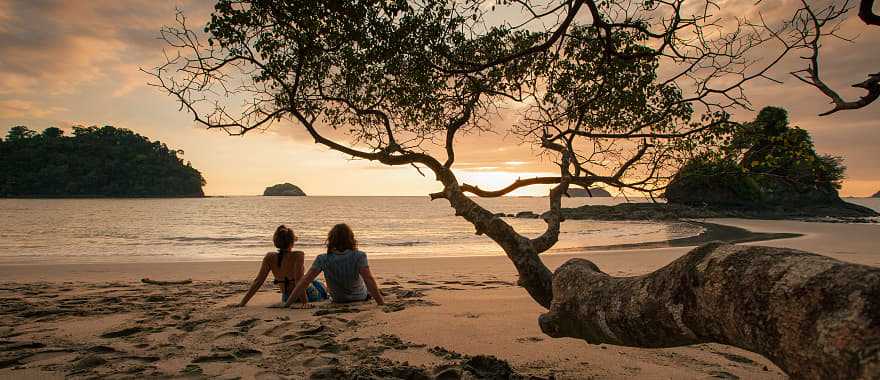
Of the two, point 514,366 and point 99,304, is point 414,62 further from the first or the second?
point 99,304

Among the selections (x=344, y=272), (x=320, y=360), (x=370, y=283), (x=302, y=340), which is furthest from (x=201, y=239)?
(x=320, y=360)

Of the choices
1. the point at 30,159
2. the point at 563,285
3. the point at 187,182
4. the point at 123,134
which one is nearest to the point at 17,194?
the point at 30,159

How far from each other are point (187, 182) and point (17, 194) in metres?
41.8

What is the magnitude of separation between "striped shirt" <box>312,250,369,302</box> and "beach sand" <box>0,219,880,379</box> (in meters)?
0.28

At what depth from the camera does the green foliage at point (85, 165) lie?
125875 millimetres

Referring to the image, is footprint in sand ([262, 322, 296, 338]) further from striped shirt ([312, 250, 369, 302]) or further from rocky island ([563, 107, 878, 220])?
rocky island ([563, 107, 878, 220])

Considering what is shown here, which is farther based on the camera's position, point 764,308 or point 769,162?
point 769,162

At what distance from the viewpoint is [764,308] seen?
6.70 ft

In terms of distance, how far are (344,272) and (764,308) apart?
650 cm

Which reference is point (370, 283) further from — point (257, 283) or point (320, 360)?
point (320, 360)

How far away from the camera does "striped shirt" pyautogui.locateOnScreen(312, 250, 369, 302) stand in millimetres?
7571

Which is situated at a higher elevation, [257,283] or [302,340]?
[257,283]

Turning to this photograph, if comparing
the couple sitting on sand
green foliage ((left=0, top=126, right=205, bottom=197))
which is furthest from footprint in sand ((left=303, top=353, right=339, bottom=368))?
green foliage ((left=0, top=126, right=205, bottom=197))

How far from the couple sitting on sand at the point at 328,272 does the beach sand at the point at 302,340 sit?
1.06ft
